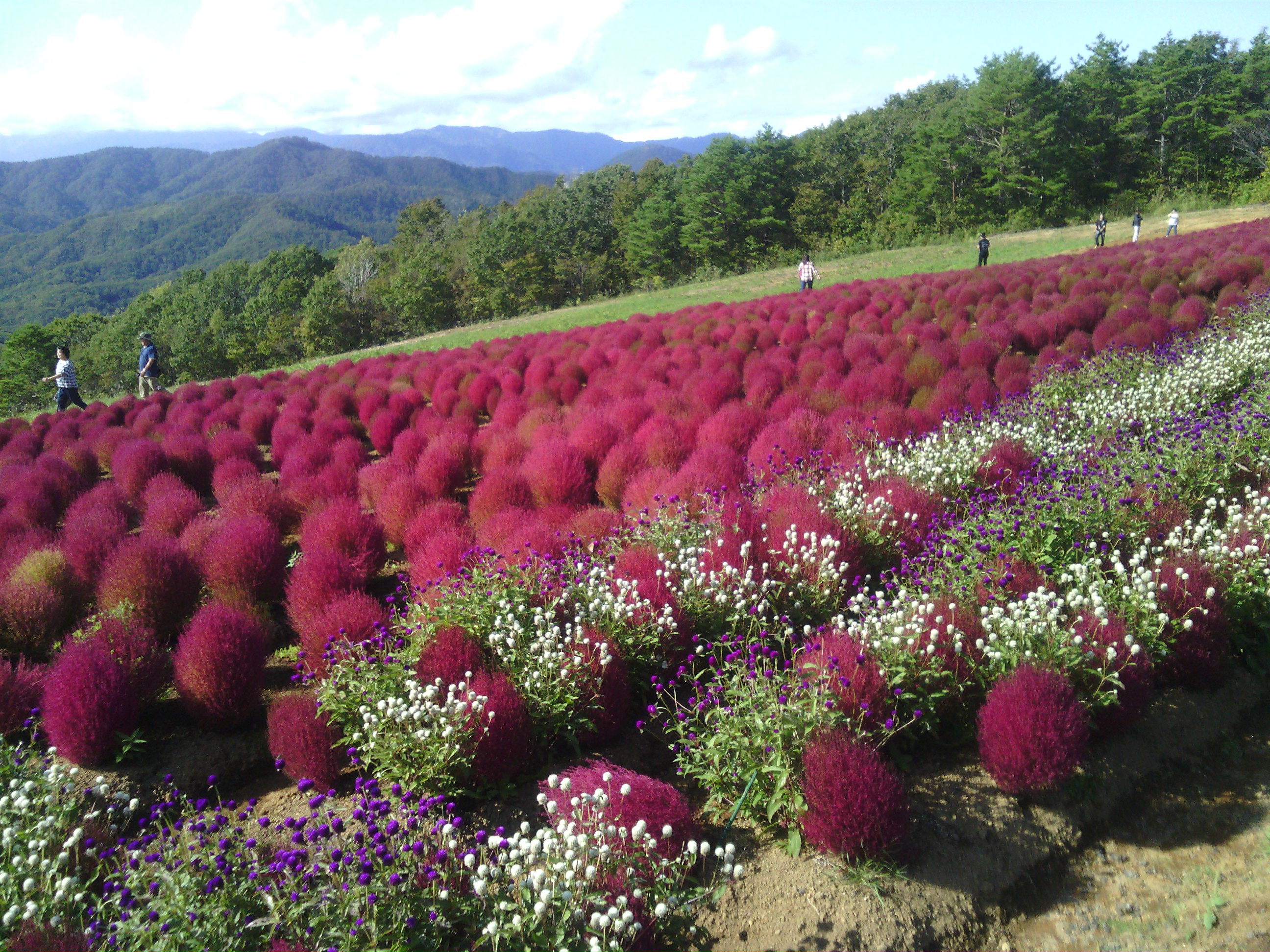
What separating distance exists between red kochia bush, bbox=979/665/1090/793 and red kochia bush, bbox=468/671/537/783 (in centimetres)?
233

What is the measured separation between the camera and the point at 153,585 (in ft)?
18.7

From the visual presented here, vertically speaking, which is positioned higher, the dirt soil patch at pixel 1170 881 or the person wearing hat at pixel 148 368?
the person wearing hat at pixel 148 368

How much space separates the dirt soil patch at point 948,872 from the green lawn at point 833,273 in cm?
2485

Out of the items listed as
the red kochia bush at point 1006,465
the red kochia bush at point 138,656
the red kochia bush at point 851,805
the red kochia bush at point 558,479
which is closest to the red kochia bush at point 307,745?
the red kochia bush at point 138,656

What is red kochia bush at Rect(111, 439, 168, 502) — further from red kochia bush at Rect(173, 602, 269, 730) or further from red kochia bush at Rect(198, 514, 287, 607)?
red kochia bush at Rect(173, 602, 269, 730)


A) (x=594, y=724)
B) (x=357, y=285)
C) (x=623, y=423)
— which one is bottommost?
(x=594, y=724)

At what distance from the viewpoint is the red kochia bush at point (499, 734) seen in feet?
12.7

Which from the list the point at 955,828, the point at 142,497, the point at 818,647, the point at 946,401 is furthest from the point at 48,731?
the point at 946,401

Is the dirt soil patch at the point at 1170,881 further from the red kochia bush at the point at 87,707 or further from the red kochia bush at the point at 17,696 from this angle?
the red kochia bush at the point at 17,696

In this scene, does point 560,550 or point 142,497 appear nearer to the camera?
point 560,550

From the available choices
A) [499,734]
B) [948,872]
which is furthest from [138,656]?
[948,872]

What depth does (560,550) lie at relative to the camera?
5.52m

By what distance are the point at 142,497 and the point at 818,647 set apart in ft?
27.5

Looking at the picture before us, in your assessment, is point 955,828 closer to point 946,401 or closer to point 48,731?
point 48,731
